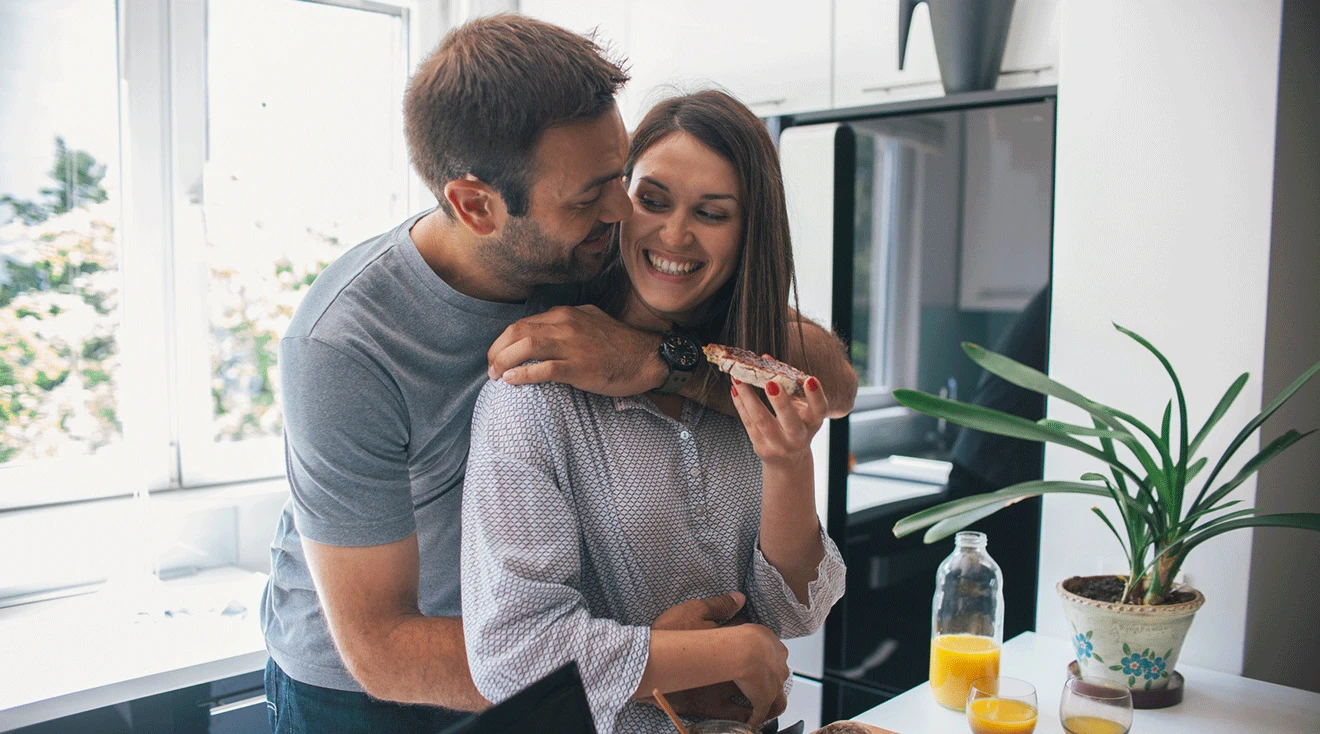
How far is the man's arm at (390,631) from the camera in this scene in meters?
1.19

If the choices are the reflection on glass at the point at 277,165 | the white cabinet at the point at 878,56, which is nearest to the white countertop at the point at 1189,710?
the white cabinet at the point at 878,56

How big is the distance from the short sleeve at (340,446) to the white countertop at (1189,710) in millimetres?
755

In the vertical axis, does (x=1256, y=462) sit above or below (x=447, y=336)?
below

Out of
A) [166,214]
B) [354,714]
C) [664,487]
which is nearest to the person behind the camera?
[664,487]

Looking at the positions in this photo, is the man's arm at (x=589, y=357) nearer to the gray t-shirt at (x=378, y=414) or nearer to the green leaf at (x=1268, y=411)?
the gray t-shirt at (x=378, y=414)

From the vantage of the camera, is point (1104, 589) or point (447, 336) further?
point (1104, 589)

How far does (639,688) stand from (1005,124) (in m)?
1.51

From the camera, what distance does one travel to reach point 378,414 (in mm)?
1229

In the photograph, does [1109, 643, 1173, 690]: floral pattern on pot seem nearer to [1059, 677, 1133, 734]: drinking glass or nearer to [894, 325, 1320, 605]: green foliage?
[894, 325, 1320, 605]: green foliage

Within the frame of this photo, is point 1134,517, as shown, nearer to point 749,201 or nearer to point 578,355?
point 749,201

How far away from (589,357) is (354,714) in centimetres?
65

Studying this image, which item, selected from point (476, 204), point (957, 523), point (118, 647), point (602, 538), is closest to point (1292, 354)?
point (957, 523)

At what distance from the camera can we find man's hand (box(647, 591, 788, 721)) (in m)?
1.16

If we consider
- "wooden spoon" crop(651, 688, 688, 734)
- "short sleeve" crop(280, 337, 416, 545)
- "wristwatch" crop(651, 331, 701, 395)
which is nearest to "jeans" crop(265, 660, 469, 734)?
"short sleeve" crop(280, 337, 416, 545)
